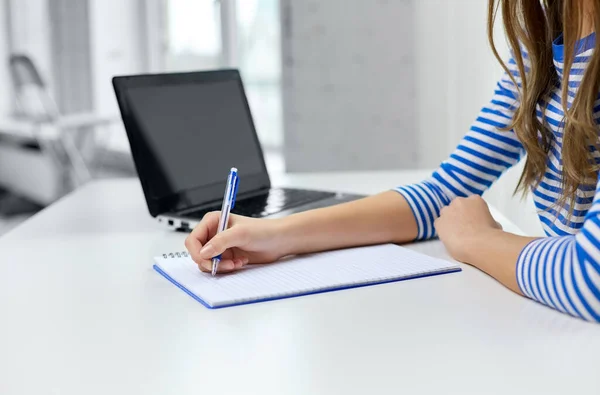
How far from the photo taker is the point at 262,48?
3830 mm

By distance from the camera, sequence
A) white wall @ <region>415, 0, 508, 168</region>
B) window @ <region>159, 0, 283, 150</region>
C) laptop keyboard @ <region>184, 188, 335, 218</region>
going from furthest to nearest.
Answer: window @ <region>159, 0, 283, 150</region>
white wall @ <region>415, 0, 508, 168</region>
laptop keyboard @ <region>184, 188, 335, 218</region>

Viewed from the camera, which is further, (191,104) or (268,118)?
(268,118)

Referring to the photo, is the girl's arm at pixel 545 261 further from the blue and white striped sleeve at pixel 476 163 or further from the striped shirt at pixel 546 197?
the blue and white striped sleeve at pixel 476 163

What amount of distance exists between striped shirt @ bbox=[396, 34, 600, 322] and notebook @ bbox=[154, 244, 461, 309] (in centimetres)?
12

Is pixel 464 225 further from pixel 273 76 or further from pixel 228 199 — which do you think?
pixel 273 76

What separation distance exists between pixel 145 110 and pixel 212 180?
15 cm

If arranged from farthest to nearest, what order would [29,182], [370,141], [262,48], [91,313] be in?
[29,182] → [262,48] → [370,141] → [91,313]

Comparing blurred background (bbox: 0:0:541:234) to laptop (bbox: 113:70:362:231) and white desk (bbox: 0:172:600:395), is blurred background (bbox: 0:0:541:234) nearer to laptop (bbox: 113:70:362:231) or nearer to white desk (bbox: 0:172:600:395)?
laptop (bbox: 113:70:362:231)

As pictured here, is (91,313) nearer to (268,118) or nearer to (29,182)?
(268,118)

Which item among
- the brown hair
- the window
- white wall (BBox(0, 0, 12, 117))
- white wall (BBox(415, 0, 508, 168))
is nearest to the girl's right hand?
the brown hair

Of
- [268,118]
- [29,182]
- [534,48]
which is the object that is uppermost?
[534,48]

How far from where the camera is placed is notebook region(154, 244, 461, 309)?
755 mm

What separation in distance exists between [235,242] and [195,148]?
423 millimetres

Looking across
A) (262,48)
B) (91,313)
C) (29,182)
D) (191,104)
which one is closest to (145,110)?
(191,104)
